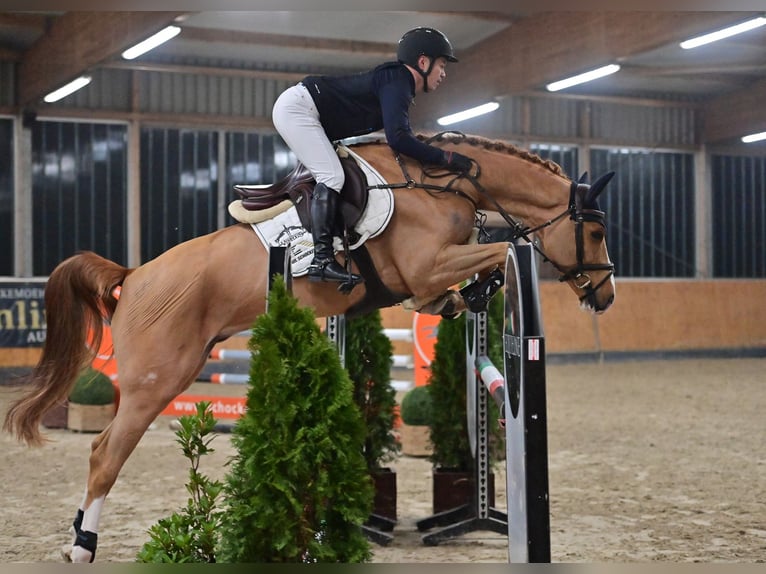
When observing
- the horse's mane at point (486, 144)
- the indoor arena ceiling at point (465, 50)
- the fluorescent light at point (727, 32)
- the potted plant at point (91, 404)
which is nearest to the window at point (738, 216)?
the indoor arena ceiling at point (465, 50)

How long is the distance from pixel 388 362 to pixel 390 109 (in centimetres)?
153

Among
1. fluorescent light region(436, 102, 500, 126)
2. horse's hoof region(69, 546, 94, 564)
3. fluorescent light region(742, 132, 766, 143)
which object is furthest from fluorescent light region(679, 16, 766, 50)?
horse's hoof region(69, 546, 94, 564)

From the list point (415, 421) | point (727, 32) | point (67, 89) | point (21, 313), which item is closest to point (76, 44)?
point (67, 89)

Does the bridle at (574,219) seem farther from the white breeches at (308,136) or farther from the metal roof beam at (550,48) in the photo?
the metal roof beam at (550,48)

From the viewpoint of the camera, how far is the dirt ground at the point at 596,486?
3566 millimetres

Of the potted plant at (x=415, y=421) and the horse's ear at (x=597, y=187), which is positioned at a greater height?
the horse's ear at (x=597, y=187)

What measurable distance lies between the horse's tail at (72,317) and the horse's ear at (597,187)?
1.74 meters

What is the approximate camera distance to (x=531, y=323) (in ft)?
7.06

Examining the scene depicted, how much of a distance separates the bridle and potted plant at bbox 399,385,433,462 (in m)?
2.53

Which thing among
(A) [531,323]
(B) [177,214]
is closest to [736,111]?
(B) [177,214]

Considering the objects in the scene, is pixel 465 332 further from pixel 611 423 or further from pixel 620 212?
pixel 620 212

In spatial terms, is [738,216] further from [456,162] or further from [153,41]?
[456,162]

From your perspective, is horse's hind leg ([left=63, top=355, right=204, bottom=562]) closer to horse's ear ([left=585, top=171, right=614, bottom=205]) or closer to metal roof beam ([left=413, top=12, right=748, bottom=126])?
horse's ear ([left=585, top=171, right=614, bottom=205])

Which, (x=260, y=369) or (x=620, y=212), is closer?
(x=260, y=369)
